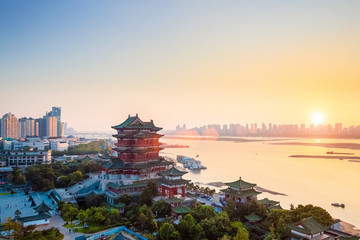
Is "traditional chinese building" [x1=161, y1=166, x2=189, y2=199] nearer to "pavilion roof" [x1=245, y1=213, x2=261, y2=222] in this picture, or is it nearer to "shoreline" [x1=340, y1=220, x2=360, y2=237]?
"pavilion roof" [x1=245, y1=213, x2=261, y2=222]

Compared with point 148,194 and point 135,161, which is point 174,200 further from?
point 135,161

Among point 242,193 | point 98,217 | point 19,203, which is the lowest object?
point 19,203

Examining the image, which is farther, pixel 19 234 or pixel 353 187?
pixel 353 187

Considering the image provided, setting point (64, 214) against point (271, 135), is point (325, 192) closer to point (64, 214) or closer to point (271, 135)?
point (64, 214)

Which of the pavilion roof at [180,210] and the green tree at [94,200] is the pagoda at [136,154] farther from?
the pavilion roof at [180,210]

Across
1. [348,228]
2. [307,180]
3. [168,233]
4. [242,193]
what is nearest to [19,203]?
[168,233]

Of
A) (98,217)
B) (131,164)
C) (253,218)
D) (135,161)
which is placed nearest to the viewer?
(253,218)

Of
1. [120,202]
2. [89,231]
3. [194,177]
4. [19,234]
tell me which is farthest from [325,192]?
[19,234]
